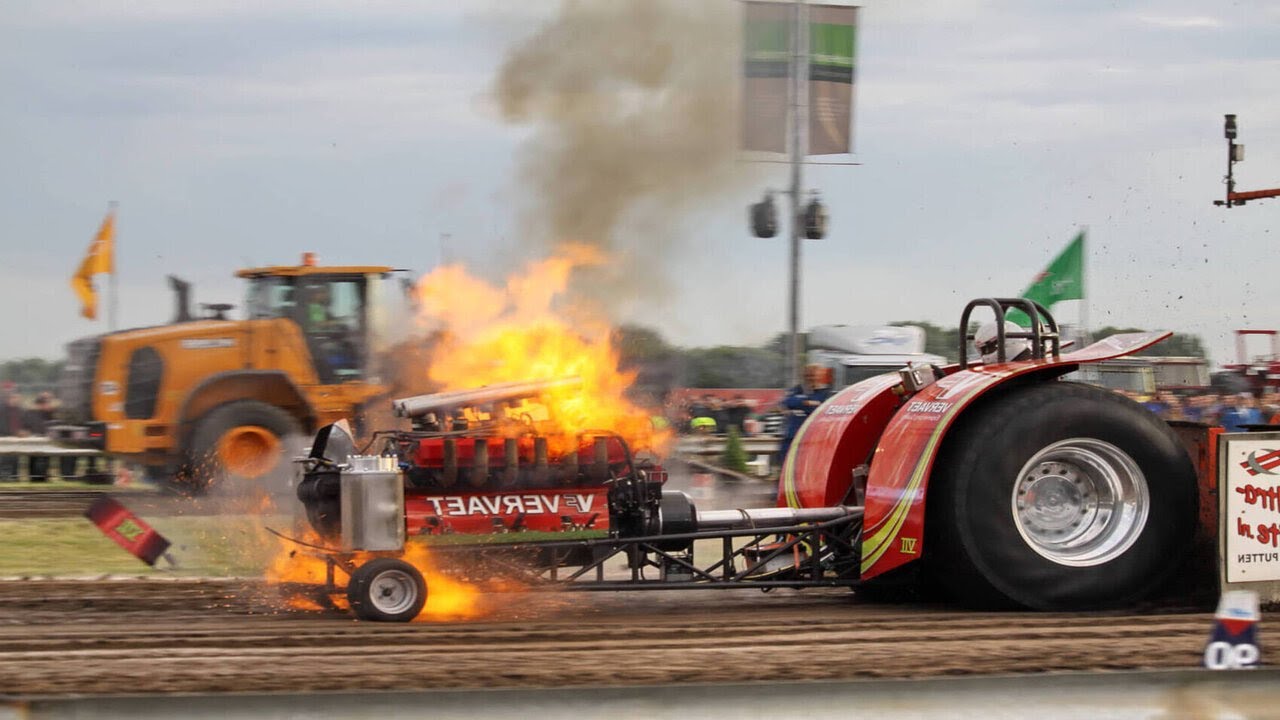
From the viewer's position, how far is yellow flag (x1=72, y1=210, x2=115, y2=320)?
19188mm

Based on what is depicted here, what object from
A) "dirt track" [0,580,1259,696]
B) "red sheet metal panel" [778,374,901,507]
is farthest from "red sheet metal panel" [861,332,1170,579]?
"red sheet metal panel" [778,374,901,507]

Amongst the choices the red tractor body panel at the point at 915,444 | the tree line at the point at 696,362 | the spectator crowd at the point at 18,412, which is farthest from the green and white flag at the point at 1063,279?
the spectator crowd at the point at 18,412

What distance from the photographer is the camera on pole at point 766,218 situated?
13680mm

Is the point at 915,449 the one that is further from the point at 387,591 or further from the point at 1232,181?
the point at 1232,181

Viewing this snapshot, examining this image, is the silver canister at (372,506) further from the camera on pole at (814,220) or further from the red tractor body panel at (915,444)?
the camera on pole at (814,220)

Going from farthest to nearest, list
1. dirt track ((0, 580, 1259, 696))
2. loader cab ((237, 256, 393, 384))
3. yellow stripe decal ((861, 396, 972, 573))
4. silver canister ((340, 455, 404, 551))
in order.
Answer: loader cab ((237, 256, 393, 384)) → yellow stripe decal ((861, 396, 972, 573)) → silver canister ((340, 455, 404, 551)) → dirt track ((0, 580, 1259, 696))

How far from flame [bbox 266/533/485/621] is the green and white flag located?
36.7 feet

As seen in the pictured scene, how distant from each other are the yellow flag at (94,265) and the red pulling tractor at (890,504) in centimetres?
1361

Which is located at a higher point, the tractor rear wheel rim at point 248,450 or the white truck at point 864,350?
the white truck at point 864,350

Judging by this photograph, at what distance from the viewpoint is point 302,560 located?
7047 millimetres

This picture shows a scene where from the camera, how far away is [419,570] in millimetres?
6797

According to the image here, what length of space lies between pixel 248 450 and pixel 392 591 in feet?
27.2

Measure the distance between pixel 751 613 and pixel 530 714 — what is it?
337cm

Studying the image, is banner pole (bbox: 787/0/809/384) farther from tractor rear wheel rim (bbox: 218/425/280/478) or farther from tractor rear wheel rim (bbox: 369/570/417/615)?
tractor rear wheel rim (bbox: 369/570/417/615)
